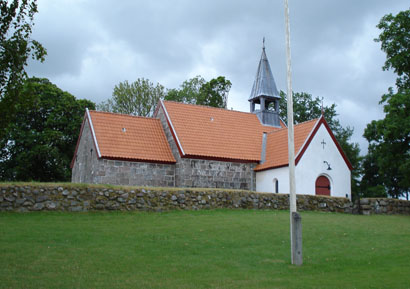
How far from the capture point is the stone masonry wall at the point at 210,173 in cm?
2416

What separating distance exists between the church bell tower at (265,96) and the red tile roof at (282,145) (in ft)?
9.80

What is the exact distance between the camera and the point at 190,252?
1093cm

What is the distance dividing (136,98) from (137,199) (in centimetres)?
2685

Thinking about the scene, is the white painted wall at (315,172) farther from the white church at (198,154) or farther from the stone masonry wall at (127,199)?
the stone masonry wall at (127,199)

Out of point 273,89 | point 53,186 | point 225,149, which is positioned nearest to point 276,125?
point 273,89

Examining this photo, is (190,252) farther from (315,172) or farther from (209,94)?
(209,94)

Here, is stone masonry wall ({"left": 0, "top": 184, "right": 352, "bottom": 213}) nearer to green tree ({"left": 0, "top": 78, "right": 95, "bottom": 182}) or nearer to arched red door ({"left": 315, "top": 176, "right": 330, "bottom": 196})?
arched red door ({"left": 315, "top": 176, "right": 330, "bottom": 196})

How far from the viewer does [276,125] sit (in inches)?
1184

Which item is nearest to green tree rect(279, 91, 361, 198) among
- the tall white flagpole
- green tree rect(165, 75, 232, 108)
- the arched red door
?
green tree rect(165, 75, 232, 108)

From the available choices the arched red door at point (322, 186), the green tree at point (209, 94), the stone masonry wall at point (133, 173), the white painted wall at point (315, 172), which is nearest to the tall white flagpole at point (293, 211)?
the white painted wall at point (315, 172)

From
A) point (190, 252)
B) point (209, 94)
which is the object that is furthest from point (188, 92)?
point (190, 252)

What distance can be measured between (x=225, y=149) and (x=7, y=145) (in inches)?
613

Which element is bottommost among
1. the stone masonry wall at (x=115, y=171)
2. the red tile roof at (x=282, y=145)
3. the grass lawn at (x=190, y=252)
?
the grass lawn at (x=190, y=252)

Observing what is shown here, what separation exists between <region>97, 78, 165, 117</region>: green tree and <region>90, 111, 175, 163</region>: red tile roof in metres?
17.1
